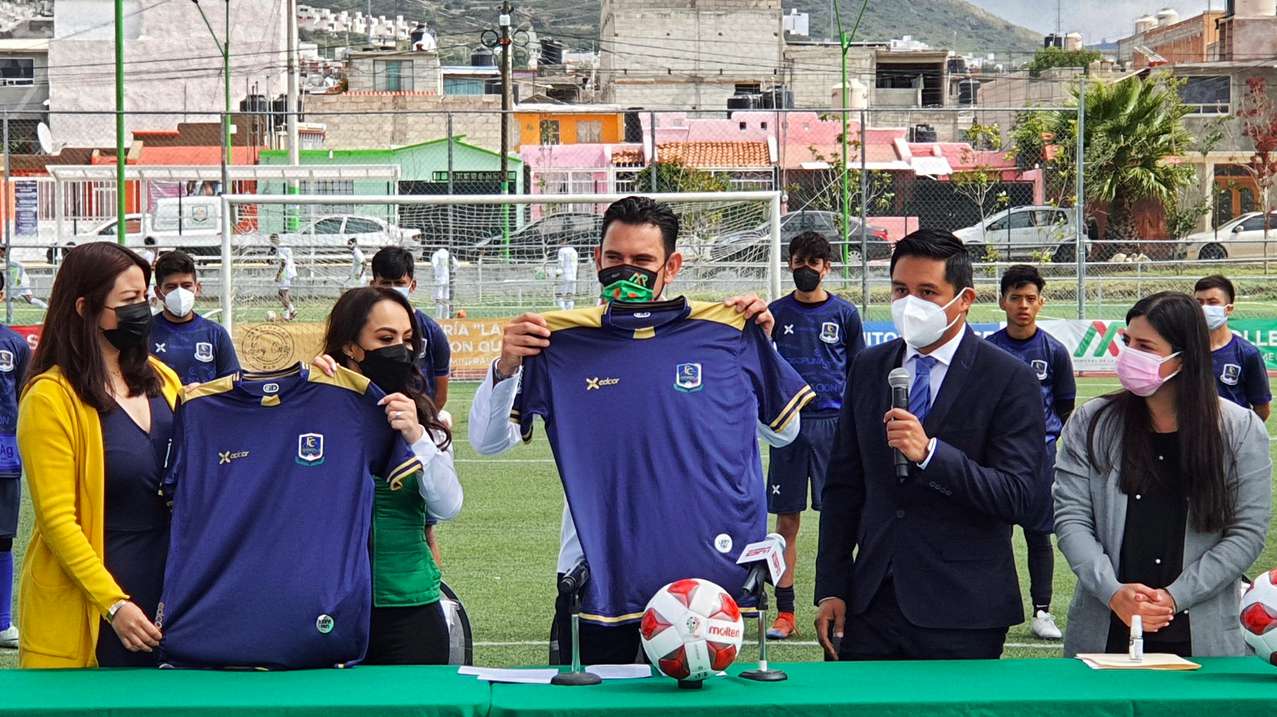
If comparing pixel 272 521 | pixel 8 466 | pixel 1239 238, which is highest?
pixel 1239 238

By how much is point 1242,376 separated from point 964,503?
4.57m

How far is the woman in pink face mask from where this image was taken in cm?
452

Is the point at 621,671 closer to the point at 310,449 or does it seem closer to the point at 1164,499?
the point at 310,449

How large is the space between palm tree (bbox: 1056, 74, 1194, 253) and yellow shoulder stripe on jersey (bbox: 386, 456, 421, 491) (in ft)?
115

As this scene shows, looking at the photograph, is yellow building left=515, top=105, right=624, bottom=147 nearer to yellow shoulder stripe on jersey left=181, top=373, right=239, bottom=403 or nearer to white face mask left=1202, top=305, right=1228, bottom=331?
white face mask left=1202, top=305, right=1228, bottom=331

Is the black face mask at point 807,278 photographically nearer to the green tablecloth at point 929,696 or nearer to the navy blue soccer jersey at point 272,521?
the navy blue soccer jersey at point 272,521

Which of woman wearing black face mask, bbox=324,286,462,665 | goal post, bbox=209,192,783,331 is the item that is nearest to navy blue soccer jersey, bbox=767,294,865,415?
woman wearing black face mask, bbox=324,286,462,665

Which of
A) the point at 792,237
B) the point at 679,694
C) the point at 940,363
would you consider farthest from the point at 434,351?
the point at 792,237

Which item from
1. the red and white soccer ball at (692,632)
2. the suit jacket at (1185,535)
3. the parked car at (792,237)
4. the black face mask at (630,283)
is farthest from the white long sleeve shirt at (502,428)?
the parked car at (792,237)

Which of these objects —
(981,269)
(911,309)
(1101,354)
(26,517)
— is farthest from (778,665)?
(981,269)

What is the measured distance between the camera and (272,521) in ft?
14.1

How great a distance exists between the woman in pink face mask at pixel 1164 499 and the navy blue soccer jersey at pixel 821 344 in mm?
3863

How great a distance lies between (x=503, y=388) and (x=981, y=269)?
23.2m

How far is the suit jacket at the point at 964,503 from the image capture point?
4.45m
